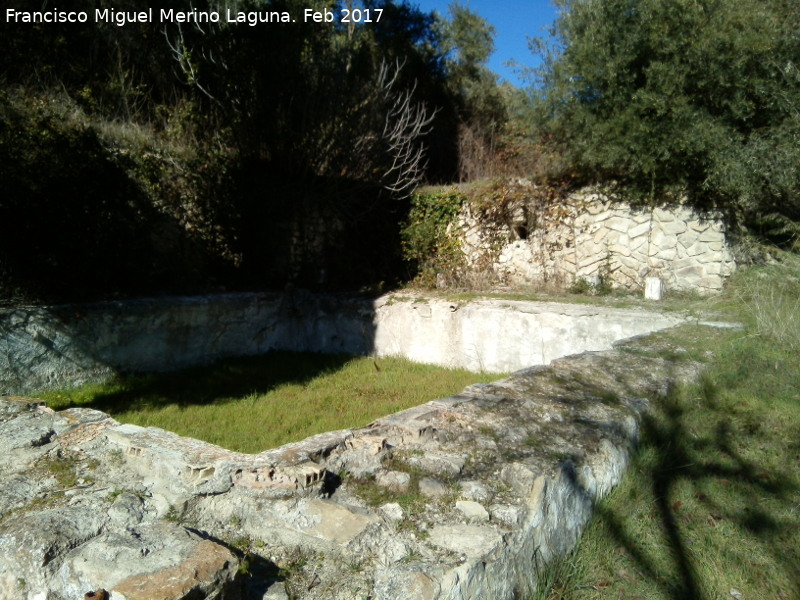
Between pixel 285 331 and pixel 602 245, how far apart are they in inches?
196

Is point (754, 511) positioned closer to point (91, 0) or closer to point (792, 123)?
point (792, 123)

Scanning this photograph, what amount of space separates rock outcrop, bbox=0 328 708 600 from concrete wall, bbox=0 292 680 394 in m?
3.30

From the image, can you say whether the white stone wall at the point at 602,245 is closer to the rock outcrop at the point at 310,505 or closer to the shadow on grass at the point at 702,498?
the shadow on grass at the point at 702,498

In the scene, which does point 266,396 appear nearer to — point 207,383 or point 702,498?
point 207,383

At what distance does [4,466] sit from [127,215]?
Answer: 17.9ft

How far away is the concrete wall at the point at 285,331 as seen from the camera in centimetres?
623

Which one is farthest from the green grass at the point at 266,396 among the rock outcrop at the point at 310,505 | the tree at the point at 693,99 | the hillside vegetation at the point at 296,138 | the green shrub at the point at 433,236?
the tree at the point at 693,99

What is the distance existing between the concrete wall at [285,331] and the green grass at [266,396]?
0.32 meters

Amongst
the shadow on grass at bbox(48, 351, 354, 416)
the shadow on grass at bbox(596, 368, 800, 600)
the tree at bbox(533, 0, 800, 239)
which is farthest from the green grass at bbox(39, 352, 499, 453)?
the tree at bbox(533, 0, 800, 239)

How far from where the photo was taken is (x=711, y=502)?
126 inches

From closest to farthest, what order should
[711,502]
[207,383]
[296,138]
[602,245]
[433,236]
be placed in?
1. [711,502]
2. [207,383]
3. [602,245]
4. [296,138]
5. [433,236]

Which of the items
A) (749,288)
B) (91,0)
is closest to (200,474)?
(749,288)

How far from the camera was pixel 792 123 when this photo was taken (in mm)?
7445

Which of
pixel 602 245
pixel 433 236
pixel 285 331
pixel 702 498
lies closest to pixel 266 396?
pixel 285 331
